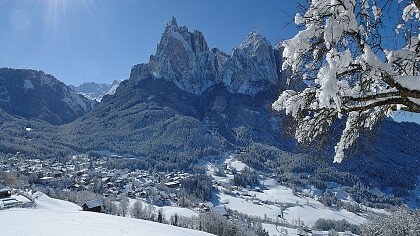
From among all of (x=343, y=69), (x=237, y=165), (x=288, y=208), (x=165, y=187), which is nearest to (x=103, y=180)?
(x=165, y=187)

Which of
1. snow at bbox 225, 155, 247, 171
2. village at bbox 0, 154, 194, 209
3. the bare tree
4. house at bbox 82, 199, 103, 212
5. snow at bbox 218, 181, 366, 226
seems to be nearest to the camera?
the bare tree

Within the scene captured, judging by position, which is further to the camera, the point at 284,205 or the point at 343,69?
the point at 284,205

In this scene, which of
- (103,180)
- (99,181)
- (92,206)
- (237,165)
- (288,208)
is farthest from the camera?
(237,165)

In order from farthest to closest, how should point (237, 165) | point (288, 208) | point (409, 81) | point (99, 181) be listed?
point (237, 165) < point (288, 208) < point (99, 181) < point (409, 81)

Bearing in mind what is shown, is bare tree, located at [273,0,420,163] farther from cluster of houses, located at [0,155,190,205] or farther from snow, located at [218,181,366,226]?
snow, located at [218,181,366,226]

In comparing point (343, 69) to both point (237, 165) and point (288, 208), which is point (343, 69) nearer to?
point (288, 208)

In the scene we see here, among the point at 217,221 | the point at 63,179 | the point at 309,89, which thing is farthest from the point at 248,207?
the point at 309,89

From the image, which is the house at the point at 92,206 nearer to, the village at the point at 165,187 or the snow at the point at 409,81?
the village at the point at 165,187

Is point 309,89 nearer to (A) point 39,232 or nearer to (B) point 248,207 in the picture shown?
(A) point 39,232

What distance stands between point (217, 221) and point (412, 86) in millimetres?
47086

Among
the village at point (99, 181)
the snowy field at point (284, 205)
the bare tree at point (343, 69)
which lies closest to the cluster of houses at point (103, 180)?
the village at point (99, 181)

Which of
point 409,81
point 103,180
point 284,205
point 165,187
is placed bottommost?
point 284,205

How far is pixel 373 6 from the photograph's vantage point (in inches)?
195

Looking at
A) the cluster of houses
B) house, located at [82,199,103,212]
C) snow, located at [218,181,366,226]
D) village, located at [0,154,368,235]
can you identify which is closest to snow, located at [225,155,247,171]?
village, located at [0,154,368,235]
